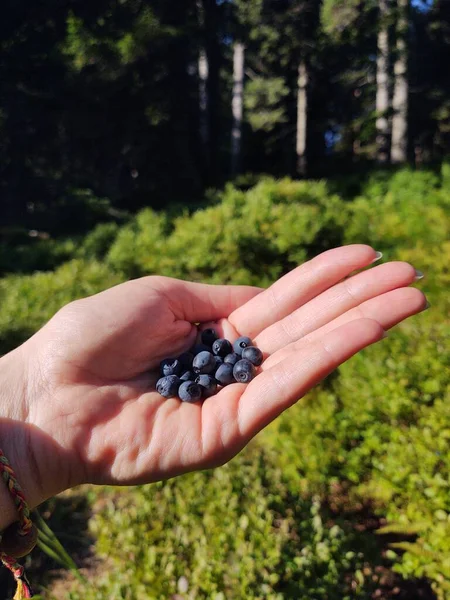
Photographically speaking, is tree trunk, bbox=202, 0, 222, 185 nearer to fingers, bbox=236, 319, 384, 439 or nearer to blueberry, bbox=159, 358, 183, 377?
blueberry, bbox=159, 358, 183, 377

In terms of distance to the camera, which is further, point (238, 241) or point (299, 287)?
point (238, 241)

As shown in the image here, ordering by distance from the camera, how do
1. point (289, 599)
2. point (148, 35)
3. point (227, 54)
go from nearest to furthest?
point (289, 599) < point (148, 35) < point (227, 54)

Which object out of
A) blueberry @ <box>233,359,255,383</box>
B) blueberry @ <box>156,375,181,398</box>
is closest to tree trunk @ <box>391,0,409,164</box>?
blueberry @ <box>233,359,255,383</box>

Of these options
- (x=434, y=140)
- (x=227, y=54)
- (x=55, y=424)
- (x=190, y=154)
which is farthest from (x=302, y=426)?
(x=434, y=140)

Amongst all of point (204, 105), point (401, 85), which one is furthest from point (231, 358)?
point (204, 105)

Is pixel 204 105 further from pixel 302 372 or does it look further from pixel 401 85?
pixel 302 372

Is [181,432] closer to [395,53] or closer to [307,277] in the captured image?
[307,277]
